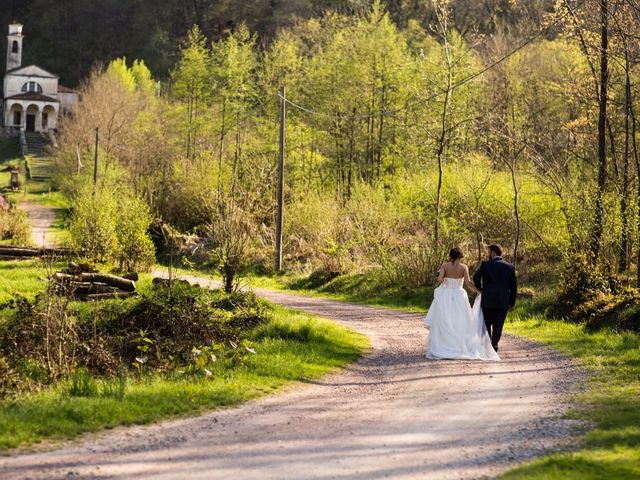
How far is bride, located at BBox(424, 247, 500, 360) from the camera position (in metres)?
14.6

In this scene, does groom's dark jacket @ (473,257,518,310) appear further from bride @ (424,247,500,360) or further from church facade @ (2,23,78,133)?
church facade @ (2,23,78,133)

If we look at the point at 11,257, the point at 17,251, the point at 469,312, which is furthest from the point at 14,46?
the point at 469,312

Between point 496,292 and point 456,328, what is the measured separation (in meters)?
0.90

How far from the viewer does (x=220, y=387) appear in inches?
439

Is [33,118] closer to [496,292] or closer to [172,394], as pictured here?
[496,292]

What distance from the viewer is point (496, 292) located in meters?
14.7

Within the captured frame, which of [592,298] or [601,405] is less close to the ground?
[592,298]

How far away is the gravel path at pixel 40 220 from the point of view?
41812mm

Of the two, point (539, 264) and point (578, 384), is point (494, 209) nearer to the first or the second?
point (539, 264)

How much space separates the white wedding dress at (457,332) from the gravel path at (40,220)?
27.9m

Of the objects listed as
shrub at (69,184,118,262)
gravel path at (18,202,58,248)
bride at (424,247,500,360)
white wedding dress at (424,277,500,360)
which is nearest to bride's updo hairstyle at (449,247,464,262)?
bride at (424,247,500,360)

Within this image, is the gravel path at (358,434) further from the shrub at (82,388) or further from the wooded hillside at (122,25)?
the wooded hillside at (122,25)

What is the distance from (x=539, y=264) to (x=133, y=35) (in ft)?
323

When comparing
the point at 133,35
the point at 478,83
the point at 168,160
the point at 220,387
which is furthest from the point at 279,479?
the point at 133,35
